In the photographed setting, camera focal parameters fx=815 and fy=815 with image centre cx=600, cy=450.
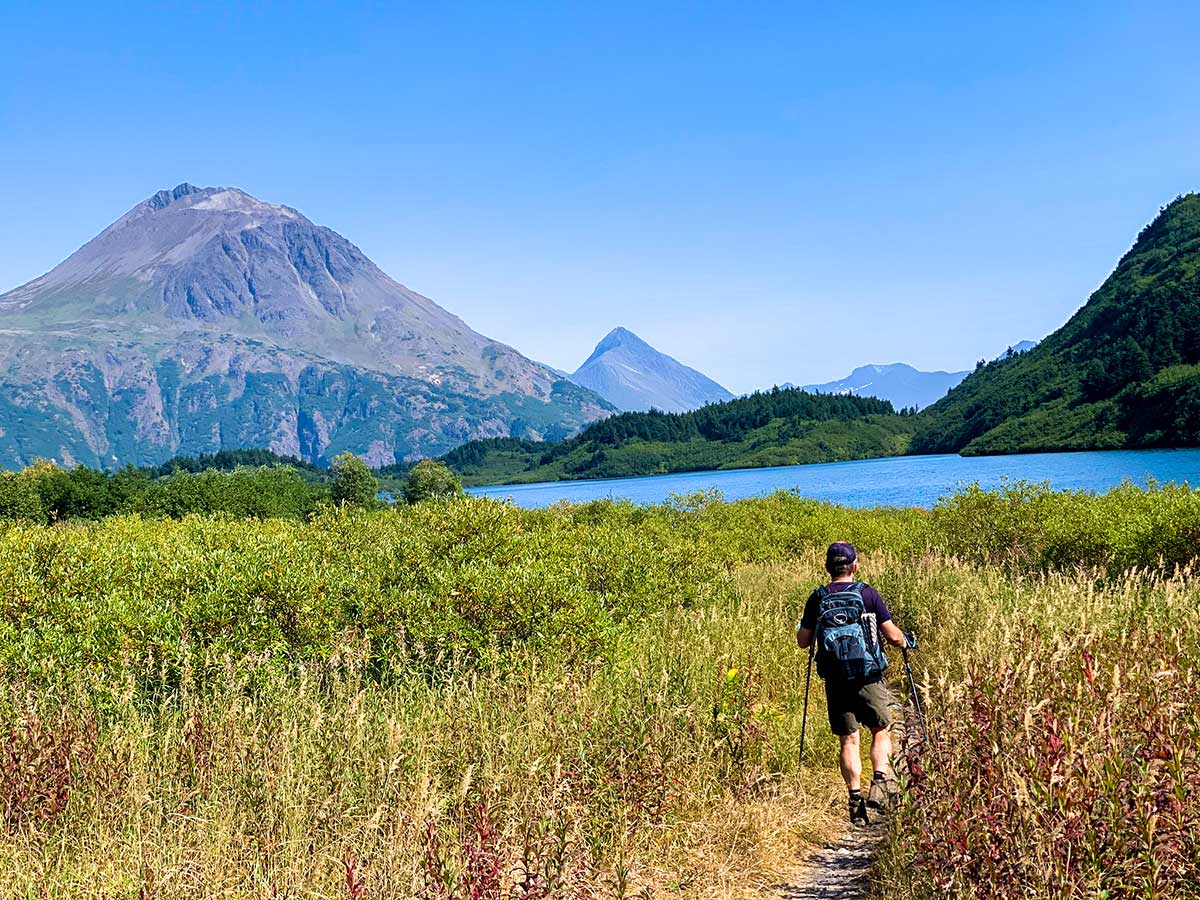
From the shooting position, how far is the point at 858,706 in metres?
6.30

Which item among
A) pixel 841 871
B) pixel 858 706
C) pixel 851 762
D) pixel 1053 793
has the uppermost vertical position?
pixel 1053 793

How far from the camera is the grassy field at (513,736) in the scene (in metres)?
3.55

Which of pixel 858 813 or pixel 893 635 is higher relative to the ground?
pixel 893 635

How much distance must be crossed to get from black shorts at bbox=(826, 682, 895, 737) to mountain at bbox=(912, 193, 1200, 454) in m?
140

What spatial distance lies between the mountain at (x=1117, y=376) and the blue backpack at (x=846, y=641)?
140 meters

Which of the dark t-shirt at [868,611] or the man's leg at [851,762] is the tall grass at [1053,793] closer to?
the dark t-shirt at [868,611]

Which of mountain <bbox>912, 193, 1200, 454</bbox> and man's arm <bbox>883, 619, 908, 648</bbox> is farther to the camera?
mountain <bbox>912, 193, 1200, 454</bbox>

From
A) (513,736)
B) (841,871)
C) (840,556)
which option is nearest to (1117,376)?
(840,556)

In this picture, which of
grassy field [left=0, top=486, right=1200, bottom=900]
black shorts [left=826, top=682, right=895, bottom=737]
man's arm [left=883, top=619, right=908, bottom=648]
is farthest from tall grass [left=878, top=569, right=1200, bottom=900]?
black shorts [left=826, top=682, right=895, bottom=737]

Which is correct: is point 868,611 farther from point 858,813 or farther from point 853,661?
point 858,813

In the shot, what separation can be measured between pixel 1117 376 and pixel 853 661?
171 m

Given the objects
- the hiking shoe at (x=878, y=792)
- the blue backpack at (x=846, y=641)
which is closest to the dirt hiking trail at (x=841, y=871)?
the hiking shoe at (x=878, y=792)

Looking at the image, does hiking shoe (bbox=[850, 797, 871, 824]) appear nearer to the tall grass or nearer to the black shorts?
the black shorts

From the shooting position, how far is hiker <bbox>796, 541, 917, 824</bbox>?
6.14 metres
